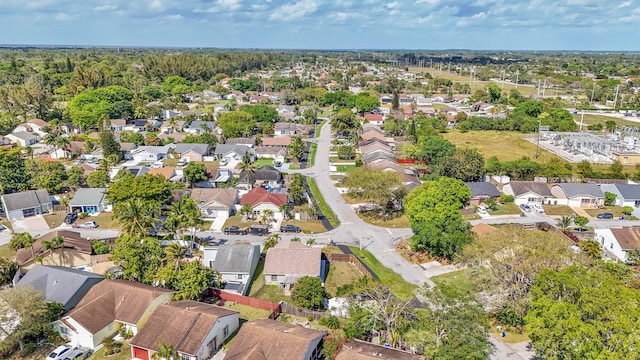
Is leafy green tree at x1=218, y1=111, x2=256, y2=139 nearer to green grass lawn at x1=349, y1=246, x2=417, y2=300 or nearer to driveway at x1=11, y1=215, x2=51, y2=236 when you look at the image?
driveway at x1=11, y1=215, x2=51, y2=236

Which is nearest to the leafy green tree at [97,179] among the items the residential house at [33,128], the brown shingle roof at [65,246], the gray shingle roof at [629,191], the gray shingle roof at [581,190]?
the brown shingle roof at [65,246]

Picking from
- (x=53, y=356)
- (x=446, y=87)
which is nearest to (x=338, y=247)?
(x=53, y=356)

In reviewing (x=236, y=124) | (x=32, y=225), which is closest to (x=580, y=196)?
(x=236, y=124)

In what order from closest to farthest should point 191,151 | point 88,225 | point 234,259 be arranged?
point 234,259 < point 88,225 < point 191,151

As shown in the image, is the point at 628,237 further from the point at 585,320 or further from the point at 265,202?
the point at 265,202

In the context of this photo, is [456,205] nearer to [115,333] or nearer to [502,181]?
[502,181]
